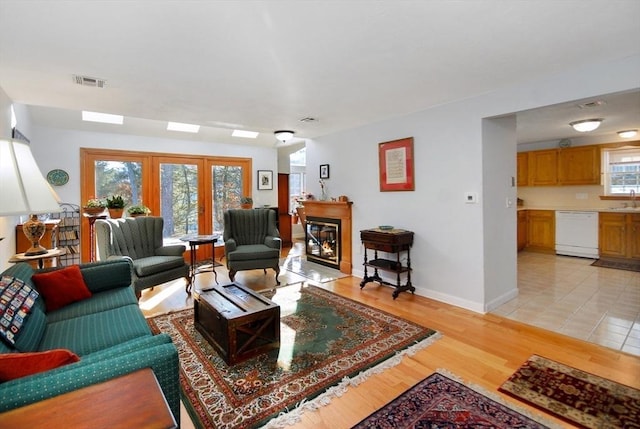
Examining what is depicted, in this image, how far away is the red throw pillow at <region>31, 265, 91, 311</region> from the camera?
2.29m

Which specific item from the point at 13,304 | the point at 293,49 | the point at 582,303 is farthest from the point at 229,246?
the point at 582,303

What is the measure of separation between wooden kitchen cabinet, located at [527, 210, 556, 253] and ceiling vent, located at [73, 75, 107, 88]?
740cm

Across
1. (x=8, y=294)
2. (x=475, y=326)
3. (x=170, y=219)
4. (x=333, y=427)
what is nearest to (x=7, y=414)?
(x=8, y=294)

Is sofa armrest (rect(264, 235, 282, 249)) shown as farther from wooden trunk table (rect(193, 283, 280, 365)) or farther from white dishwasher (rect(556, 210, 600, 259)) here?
white dishwasher (rect(556, 210, 600, 259))

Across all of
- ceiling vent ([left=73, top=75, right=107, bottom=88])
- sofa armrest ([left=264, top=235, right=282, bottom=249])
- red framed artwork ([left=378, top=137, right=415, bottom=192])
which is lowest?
sofa armrest ([left=264, top=235, right=282, bottom=249])

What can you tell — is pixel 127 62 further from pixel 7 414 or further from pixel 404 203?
pixel 404 203

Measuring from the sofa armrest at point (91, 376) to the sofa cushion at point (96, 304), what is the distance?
1.29 meters

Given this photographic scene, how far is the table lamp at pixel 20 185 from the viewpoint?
1.21m

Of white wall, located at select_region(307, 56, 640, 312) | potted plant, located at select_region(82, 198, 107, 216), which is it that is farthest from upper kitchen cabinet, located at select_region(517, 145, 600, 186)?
potted plant, located at select_region(82, 198, 107, 216)

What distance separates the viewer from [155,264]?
11.8ft

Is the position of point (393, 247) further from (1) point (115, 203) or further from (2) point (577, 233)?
(2) point (577, 233)

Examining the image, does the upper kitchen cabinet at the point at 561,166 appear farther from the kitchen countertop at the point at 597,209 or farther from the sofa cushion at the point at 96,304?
the sofa cushion at the point at 96,304

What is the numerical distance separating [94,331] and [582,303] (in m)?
4.63

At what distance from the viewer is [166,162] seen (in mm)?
5859
